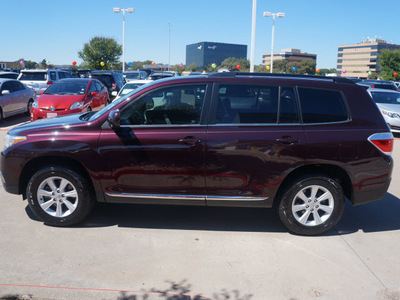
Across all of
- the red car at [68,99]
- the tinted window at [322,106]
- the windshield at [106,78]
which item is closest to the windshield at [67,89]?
the red car at [68,99]

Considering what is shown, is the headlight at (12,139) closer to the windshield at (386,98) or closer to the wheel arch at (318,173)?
the wheel arch at (318,173)

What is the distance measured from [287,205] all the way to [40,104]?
9.13m

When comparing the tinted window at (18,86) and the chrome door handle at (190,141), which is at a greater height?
the tinted window at (18,86)

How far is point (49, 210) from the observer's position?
15.1ft

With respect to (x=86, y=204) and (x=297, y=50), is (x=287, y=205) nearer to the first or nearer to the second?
(x=86, y=204)

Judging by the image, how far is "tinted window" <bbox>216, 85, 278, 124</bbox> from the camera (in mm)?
4398

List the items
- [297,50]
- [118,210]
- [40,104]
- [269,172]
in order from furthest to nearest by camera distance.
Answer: [297,50], [40,104], [118,210], [269,172]

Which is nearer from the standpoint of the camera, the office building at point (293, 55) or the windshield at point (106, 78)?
the windshield at point (106, 78)

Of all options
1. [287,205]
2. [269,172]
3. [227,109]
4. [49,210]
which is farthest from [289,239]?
[49,210]

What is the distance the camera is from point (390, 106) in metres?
12.9

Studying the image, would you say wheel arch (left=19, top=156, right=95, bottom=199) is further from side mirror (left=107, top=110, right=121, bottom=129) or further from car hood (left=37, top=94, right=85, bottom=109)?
car hood (left=37, top=94, right=85, bottom=109)

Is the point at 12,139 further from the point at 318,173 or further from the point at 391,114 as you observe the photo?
the point at 391,114

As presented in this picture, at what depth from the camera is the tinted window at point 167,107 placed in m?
4.43

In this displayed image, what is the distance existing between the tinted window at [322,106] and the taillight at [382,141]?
1.26 feet
